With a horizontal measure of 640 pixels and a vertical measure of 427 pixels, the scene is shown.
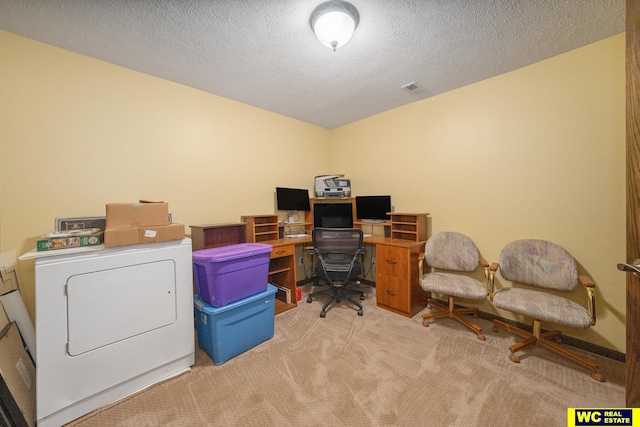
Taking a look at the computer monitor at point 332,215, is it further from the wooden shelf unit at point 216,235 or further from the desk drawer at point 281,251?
the wooden shelf unit at point 216,235

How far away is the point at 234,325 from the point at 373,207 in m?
2.27

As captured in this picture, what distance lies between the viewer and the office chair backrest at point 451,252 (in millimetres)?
2436

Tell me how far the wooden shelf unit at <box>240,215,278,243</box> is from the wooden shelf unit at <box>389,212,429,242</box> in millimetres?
1577

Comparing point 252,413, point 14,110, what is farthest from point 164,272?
point 14,110

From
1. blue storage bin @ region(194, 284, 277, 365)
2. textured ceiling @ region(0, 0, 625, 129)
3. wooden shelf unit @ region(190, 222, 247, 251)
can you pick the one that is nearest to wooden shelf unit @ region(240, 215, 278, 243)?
wooden shelf unit @ region(190, 222, 247, 251)

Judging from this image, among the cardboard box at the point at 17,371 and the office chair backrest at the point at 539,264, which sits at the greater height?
the office chair backrest at the point at 539,264

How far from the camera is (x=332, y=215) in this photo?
3.52m

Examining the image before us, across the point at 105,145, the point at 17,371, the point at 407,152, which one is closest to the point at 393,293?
the point at 407,152

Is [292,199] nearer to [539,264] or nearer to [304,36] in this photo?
[304,36]

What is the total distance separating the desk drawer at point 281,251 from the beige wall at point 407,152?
0.72 m

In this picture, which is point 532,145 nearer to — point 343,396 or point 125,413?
point 343,396

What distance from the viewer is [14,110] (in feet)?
5.51

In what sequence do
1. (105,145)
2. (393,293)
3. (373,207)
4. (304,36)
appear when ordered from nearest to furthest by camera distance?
(304,36), (105,145), (393,293), (373,207)

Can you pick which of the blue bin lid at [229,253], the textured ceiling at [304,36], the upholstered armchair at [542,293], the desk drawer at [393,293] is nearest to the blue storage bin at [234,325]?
the blue bin lid at [229,253]
